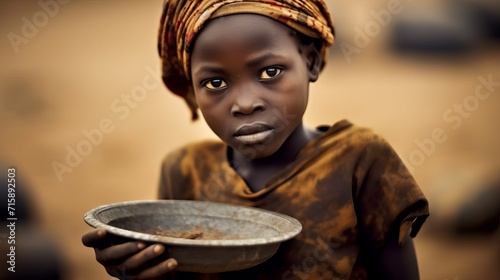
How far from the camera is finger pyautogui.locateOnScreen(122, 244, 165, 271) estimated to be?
1.40 metres

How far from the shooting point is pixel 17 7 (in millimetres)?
5996

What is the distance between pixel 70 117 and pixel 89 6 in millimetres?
1325

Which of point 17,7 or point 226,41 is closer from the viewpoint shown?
point 226,41

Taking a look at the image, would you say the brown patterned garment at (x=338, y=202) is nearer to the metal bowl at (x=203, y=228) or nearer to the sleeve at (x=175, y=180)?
the metal bowl at (x=203, y=228)

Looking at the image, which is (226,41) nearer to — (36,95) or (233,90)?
(233,90)

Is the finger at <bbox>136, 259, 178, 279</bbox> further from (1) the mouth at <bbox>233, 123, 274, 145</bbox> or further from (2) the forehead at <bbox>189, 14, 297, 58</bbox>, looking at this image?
(2) the forehead at <bbox>189, 14, 297, 58</bbox>

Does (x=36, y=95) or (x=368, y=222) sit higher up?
(x=36, y=95)


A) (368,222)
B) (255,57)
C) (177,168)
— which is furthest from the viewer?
(177,168)

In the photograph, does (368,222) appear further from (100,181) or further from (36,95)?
(36,95)

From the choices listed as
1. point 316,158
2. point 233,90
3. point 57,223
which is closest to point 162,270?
point 233,90

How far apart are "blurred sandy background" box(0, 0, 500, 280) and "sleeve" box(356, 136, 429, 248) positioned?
3181mm

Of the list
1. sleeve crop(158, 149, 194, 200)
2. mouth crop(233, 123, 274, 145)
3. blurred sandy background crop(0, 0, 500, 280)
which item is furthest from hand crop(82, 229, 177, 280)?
blurred sandy background crop(0, 0, 500, 280)

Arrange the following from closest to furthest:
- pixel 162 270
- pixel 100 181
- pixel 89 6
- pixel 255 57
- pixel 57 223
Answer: pixel 162 270, pixel 255 57, pixel 57 223, pixel 100 181, pixel 89 6

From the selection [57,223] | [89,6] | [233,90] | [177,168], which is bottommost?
[57,223]
